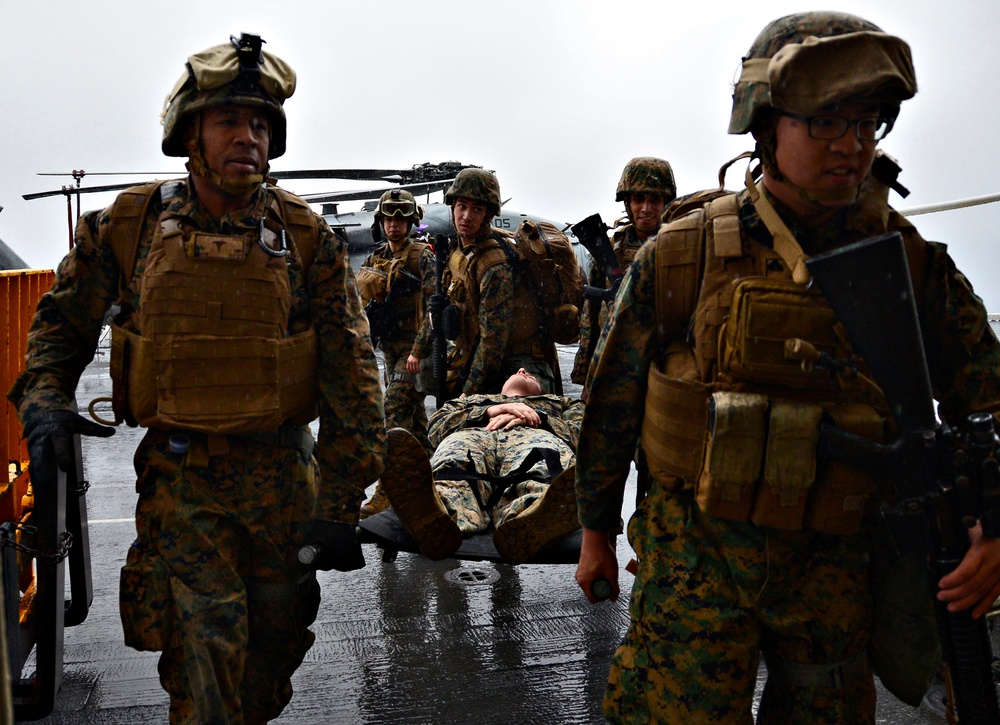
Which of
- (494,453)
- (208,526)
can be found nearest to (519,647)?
(494,453)

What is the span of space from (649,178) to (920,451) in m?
3.87

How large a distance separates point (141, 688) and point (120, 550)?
2.04m

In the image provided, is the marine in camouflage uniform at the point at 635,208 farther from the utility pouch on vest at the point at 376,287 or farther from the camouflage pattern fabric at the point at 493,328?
the utility pouch on vest at the point at 376,287

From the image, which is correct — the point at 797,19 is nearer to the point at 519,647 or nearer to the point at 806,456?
the point at 806,456

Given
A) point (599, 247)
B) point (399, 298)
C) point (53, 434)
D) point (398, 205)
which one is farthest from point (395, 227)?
point (53, 434)

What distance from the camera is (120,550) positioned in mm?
5340

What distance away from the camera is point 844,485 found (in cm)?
193

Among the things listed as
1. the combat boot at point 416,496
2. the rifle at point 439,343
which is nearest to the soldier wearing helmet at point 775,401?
the combat boot at point 416,496

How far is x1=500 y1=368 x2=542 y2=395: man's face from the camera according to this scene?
15.8 ft

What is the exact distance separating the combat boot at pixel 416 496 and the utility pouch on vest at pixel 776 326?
1556 millimetres

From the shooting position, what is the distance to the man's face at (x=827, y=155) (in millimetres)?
1895

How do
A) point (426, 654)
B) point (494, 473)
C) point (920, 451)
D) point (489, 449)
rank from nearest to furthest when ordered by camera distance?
1. point (920, 451)
2. point (426, 654)
3. point (494, 473)
4. point (489, 449)

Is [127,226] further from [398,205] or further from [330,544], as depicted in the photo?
[398,205]

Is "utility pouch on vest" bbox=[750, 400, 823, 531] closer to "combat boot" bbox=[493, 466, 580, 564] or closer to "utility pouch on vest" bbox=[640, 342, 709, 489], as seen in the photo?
"utility pouch on vest" bbox=[640, 342, 709, 489]
